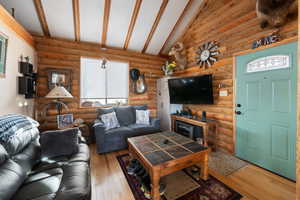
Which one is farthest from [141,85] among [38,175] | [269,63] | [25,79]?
[38,175]

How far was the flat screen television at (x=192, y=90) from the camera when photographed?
2814 millimetres

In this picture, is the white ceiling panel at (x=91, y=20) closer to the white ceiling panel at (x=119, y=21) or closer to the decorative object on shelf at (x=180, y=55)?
the white ceiling panel at (x=119, y=21)

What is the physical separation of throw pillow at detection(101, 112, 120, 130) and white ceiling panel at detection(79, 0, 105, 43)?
209cm

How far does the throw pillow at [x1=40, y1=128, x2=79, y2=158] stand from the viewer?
1.65 metres

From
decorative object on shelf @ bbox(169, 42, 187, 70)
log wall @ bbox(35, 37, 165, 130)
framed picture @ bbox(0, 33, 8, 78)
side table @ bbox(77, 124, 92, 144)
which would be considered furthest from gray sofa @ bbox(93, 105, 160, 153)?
decorative object on shelf @ bbox(169, 42, 187, 70)

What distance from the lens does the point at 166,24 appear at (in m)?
3.31

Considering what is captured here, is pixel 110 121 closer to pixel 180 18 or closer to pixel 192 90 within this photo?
pixel 192 90

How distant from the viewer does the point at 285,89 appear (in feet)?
6.08

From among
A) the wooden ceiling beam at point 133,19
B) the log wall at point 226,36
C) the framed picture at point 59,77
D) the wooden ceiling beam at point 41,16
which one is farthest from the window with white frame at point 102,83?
the log wall at point 226,36

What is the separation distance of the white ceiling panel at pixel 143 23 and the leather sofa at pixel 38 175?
10.2ft

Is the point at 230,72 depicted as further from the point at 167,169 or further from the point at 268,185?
the point at 167,169

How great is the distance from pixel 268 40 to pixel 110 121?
11.1 ft

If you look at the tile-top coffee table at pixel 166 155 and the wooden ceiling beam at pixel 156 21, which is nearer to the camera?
the tile-top coffee table at pixel 166 155

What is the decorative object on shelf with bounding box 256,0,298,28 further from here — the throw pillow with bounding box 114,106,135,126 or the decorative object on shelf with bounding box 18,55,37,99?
the decorative object on shelf with bounding box 18,55,37,99
